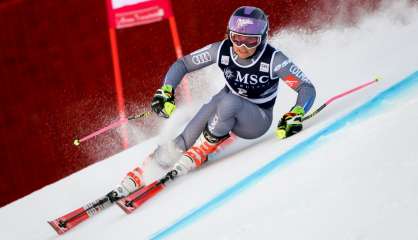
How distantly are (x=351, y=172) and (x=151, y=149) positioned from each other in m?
2.00

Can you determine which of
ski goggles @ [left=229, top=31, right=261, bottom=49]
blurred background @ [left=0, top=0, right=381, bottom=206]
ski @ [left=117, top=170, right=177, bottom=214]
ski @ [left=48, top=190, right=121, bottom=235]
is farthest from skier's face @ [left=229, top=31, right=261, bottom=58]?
blurred background @ [left=0, top=0, right=381, bottom=206]

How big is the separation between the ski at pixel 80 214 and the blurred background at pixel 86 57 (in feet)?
4.31

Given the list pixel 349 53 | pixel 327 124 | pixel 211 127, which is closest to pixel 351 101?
pixel 327 124

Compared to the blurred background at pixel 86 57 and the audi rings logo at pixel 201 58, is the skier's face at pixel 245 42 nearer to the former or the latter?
the audi rings logo at pixel 201 58

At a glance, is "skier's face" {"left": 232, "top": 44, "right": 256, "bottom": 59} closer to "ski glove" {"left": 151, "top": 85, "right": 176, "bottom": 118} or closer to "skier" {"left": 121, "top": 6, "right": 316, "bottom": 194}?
"skier" {"left": 121, "top": 6, "right": 316, "bottom": 194}

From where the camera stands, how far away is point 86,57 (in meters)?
4.55

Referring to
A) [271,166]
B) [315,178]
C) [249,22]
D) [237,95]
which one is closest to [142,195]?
[237,95]

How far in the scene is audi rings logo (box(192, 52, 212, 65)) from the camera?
10.8ft

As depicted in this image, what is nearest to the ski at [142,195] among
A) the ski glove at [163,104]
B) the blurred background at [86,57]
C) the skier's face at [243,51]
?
the ski glove at [163,104]

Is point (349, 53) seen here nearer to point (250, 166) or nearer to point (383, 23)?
point (383, 23)

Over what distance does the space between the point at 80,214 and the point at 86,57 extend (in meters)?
1.56

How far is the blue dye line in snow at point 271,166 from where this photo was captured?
8.36 feet

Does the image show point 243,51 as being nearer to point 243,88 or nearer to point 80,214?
point 243,88

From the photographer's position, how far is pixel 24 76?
458 centimetres
